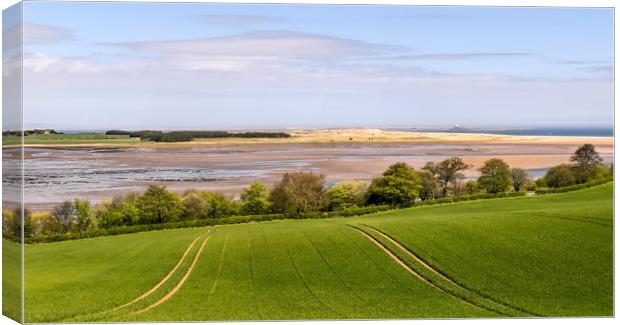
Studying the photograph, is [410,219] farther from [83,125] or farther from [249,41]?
[83,125]

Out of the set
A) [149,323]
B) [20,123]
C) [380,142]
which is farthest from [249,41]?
[149,323]

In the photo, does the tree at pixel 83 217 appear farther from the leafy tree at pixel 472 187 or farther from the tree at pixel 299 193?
the leafy tree at pixel 472 187

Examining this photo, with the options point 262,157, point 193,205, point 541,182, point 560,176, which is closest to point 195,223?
point 193,205

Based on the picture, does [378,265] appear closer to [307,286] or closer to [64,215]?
[307,286]

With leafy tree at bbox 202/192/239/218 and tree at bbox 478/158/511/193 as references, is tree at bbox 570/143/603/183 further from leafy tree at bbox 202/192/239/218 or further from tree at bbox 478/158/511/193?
leafy tree at bbox 202/192/239/218

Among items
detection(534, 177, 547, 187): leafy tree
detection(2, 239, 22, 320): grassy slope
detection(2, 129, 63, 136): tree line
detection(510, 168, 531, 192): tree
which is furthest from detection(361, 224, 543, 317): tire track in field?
detection(2, 239, 22, 320): grassy slope
